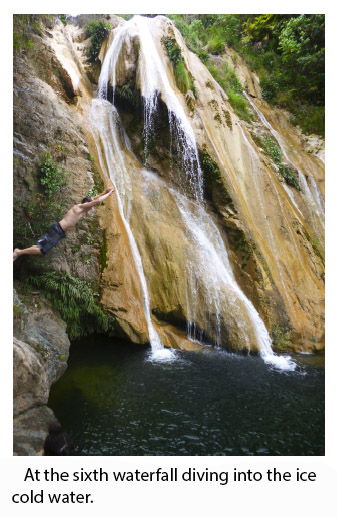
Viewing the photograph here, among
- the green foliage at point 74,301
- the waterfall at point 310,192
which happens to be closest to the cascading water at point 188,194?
the green foliage at point 74,301

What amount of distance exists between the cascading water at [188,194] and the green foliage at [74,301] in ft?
3.54

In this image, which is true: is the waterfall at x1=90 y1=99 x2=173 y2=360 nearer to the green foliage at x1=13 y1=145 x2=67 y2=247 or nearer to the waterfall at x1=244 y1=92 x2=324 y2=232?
the green foliage at x1=13 y1=145 x2=67 y2=247

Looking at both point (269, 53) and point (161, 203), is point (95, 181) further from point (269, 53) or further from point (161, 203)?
point (269, 53)

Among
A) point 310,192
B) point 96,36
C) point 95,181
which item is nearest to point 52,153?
point 95,181

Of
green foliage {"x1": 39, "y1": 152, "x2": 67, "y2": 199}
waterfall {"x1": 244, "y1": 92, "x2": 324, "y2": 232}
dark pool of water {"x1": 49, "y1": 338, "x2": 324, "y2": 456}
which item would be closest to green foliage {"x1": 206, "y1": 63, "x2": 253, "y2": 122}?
waterfall {"x1": 244, "y1": 92, "x2": 324, "y2": 232}

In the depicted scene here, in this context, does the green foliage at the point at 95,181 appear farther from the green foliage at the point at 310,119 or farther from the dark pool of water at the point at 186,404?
the green foliage at the point at 310,119

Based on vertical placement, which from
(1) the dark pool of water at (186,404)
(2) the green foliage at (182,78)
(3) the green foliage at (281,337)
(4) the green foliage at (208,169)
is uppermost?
(2) the green foliage at (182,78)

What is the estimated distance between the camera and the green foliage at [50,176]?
22.8 ft

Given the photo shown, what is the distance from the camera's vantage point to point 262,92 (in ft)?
48.5

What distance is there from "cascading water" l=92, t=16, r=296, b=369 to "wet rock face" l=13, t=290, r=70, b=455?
2357mm

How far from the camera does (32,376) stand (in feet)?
13.1

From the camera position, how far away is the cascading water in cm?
750

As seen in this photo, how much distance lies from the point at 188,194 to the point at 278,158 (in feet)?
14.0

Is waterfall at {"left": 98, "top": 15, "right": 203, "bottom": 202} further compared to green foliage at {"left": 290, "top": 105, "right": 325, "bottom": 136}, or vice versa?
green foliage at {"left": 290, "top": 105, "right": 325, "bottom": 136}
